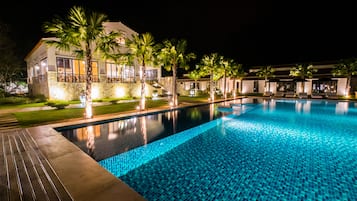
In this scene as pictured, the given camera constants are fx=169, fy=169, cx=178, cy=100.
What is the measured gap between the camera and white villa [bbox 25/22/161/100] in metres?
16.8

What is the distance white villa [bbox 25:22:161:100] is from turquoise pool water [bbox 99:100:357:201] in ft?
43.5

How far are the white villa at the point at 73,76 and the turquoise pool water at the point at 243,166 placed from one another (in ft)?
43.5

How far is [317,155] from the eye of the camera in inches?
239

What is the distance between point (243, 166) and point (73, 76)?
19377mm

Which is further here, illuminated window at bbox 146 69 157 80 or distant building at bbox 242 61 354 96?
distant building at bbox 242 61 354 96

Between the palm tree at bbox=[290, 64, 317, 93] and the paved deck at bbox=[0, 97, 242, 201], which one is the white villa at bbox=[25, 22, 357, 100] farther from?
the paved deck at bbox=[0, 97, 242, 201]

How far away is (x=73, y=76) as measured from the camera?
60.3 ft

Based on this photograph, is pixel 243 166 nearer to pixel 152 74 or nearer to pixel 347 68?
pixel 152 74

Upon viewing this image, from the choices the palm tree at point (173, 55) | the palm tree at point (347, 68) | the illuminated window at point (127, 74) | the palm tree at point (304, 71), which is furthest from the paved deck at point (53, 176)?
the palm tree at point (304, 71)

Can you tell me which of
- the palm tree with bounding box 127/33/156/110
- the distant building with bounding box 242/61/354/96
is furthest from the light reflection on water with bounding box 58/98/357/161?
the distant building with bounding box 242/61/354/96

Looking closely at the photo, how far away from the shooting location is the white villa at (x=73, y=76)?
1684 centimetres

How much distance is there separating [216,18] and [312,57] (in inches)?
1365

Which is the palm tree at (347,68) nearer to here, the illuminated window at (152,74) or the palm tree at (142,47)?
the illuminated window at (152,74)

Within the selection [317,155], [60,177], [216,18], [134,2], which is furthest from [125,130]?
[216,18]
